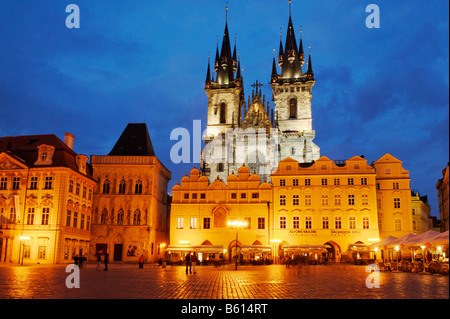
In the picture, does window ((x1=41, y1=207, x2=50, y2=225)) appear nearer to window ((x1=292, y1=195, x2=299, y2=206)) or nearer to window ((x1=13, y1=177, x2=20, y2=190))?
window ((x1=13, y1=177, x2=20, y2=190))

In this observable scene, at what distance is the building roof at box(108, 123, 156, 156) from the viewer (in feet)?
185

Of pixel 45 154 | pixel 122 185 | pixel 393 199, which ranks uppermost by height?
pixel 45 154

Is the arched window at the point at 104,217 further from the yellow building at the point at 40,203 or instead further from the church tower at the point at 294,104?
the church tower at the point at 294,104

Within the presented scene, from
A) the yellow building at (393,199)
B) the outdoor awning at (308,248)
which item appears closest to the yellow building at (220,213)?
the outdoor awning at (308,248)

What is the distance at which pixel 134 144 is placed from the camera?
2250 inches

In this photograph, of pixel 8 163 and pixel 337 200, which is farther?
pixel 337 200

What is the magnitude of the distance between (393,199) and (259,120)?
94.3 ft

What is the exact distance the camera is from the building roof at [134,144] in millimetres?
56250

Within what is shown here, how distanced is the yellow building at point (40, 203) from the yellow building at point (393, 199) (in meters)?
34.1

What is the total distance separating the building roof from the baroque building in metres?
17.5

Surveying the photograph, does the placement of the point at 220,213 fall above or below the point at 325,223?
above

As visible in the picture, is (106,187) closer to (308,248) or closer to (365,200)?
(308,248)

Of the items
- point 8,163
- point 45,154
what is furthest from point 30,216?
point 45,154

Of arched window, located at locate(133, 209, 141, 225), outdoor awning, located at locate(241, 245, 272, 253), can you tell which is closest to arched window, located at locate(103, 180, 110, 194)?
arched window, located at locate(133, 209, 141, 225)
